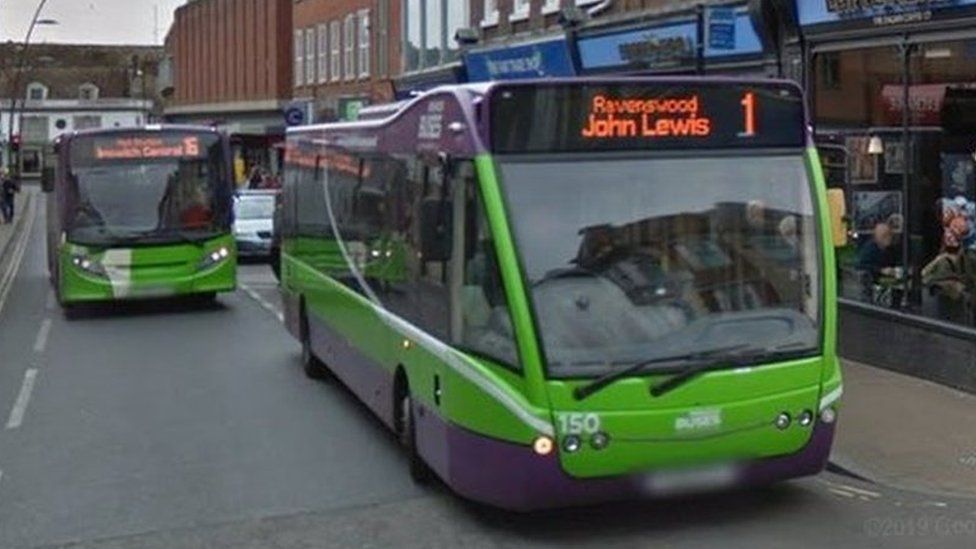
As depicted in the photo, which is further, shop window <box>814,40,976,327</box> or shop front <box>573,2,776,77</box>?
shop front <box>573,2,776,77</box>

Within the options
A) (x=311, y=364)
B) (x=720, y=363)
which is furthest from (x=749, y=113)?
(x=311, y=364)

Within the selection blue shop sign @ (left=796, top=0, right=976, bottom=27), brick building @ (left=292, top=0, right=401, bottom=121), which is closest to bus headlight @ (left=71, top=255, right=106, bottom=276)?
blue shop sign @ (left=796, top=0, right=976, bottom=27)

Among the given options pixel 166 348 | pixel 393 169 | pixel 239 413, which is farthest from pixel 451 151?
pixel 166 348

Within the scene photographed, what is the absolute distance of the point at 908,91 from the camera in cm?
1255

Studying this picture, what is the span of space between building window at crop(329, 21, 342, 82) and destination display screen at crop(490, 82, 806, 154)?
Result: 112ft

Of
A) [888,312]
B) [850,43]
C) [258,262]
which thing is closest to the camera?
[888,312]

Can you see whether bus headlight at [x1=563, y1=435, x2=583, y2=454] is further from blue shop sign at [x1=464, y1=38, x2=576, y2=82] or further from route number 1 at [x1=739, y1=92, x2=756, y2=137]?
blue shop sign at [x1=464, y1=38, x2=576, y2=82]

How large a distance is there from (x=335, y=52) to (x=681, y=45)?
26.1 meters

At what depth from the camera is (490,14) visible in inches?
1014

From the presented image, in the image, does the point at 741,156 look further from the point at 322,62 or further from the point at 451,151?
the point at 322,62

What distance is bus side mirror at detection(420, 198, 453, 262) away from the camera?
7.49m

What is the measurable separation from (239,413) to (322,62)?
33204 millimetres

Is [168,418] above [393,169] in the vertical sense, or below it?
below

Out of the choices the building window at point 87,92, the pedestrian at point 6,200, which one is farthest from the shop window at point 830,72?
the building window at point 87,92
